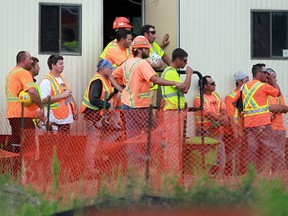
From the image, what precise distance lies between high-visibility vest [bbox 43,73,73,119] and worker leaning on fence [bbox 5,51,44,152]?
1.48 ft

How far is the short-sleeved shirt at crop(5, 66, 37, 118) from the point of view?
14.5 meters

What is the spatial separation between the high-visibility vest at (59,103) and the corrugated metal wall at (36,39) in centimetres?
102

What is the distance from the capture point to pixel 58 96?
1492 centimetres

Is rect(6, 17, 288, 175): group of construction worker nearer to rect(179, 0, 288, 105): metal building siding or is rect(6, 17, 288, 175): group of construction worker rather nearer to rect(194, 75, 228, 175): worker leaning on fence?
rect(194, 75, 228, 175): worker leaning on fence

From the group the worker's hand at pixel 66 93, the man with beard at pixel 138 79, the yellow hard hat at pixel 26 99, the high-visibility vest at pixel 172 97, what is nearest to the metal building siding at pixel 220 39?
the high-visibility vest at pixel 172 97

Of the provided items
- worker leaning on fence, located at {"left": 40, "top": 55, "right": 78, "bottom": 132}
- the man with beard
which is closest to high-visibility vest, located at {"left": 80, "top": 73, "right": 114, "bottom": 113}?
worker leaning on fence, located at {"left": 40, "top": 55, "right": 78, "bottom": 132}

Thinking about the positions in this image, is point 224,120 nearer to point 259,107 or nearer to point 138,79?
point 259,107

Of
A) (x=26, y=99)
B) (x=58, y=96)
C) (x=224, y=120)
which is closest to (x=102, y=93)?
(x=58, y=96)

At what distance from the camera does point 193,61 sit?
16625mm

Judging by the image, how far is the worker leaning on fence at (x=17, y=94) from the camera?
14398mm

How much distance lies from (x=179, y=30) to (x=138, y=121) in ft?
13.8

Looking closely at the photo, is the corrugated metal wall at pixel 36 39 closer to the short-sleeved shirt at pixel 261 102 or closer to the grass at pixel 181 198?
the short-sleeved shirt at pixel 261 102

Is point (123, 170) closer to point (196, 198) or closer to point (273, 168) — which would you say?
point (273, 168)

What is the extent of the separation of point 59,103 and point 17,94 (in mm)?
708
